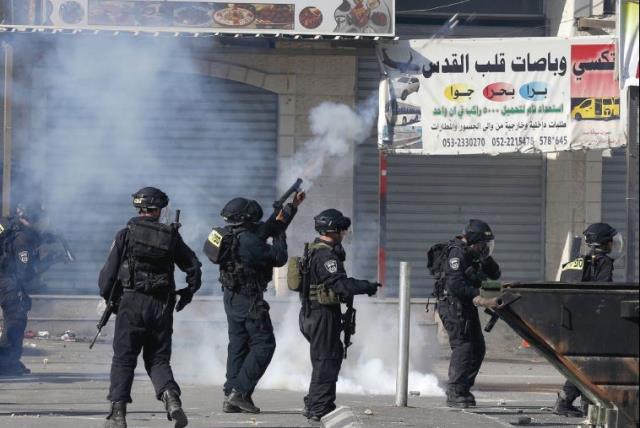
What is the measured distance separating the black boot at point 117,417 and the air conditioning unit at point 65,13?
7179 millimetres

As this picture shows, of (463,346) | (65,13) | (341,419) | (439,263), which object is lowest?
(341,419)

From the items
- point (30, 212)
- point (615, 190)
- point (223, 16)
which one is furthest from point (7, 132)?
point (615, 190)

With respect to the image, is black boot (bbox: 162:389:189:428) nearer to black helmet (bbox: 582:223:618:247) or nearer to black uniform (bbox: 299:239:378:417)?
black uniform (bbox: 299:239:378:417)

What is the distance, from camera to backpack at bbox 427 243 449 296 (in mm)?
10702

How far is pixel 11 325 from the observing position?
12.3 m

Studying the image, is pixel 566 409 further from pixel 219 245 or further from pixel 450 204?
pixel 450 204

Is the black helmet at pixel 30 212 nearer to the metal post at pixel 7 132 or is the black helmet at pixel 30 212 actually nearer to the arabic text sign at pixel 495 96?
the metal post at pixel 7 132

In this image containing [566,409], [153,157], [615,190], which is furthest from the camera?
[615,190]

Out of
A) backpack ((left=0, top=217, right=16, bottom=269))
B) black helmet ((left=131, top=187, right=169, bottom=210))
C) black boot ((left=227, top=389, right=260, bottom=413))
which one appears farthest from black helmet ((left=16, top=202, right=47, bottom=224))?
black helmet ((left=131, top=187, right=169, bottom=210))

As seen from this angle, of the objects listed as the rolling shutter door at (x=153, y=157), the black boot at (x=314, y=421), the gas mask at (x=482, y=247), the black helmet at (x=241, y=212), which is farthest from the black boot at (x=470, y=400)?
the rolling shutter door at (x=153, y=157)

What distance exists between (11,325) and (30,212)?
1149 millimetres

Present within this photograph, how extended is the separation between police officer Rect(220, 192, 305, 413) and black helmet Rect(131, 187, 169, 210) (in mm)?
1200

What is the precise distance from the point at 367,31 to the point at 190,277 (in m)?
6.99

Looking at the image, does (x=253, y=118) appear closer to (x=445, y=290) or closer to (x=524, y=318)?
(x=445, y=290)
